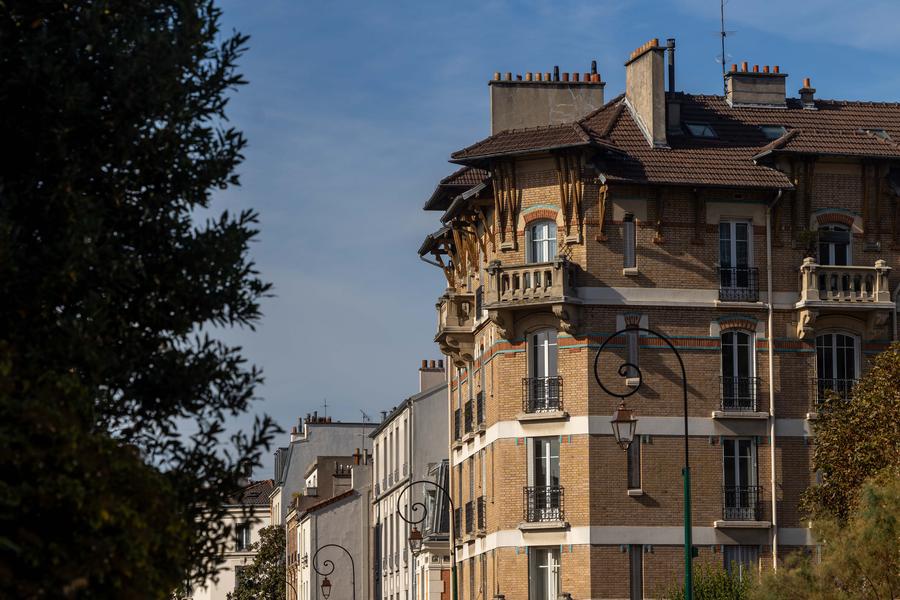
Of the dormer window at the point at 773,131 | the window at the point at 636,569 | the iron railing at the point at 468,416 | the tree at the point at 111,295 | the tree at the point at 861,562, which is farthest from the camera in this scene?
the iron railing at the point at 468,416

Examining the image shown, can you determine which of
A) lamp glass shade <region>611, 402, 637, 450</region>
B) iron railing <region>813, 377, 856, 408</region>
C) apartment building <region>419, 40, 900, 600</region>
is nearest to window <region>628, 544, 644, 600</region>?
apartment building <region>419, 40, 900, 600</region>

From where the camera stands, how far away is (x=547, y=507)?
4331 centimetres

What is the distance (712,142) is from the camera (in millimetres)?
45531

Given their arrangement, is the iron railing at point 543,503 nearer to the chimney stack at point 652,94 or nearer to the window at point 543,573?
the window at point 543,573

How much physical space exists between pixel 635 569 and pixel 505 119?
1395cm

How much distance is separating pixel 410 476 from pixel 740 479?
878 inches

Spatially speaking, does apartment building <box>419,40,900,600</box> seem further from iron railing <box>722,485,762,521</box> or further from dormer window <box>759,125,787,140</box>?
dormer window <box>759,125,787,140</box>

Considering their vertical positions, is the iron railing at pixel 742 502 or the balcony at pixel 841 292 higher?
the balcony at pixel 841 292

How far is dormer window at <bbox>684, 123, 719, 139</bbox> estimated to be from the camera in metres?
46.1

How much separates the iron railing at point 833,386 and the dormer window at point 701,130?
295 inches

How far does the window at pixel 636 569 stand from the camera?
139 ft

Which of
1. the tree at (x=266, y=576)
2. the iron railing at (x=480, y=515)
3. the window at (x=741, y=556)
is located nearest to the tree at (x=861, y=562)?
the window at (x=741, y=556)

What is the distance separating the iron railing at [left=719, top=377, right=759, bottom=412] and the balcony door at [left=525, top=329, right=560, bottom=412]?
4466 mm

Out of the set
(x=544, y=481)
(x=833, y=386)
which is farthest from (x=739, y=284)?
(x=544, y=481)
